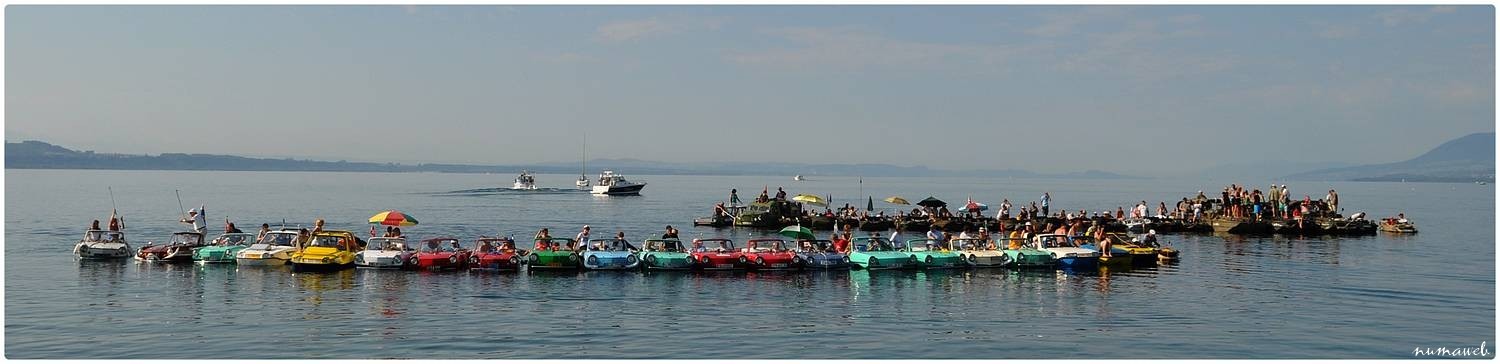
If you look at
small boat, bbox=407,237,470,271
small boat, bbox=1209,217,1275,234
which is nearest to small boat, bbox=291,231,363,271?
small boat, bbox=407,237,470,271

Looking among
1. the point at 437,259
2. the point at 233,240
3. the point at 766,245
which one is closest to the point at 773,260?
the point at 766,245

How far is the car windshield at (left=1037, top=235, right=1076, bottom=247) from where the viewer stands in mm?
43188

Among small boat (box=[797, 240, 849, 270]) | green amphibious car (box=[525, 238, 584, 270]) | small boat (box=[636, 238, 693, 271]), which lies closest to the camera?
green amphibious car (box=[525, 238, 584, 270])

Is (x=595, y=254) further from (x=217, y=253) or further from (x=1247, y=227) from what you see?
(x=1247, y=227)

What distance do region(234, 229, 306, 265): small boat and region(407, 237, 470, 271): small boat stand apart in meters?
4.47

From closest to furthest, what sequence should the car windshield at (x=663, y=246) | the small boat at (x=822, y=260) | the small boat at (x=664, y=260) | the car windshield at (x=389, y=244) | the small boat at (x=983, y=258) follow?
the small boat at (x=664, y=260) < the car windshield at (x=389, y=244) < the small boat at (x=822, y=260) < the car windshield at (x=663, y=246) < the small boat at (x=983, y=258)

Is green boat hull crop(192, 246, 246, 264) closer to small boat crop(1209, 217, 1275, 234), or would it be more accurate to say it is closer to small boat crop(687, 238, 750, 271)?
small boat crop(687, 238, 750, 271)

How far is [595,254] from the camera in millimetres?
38719

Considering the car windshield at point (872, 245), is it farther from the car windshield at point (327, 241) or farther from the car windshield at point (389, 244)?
the car windshield at point (327, 241)

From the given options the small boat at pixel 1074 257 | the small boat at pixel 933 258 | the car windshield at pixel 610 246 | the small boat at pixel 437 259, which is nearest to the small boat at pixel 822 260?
the small boat at pixel 933 258

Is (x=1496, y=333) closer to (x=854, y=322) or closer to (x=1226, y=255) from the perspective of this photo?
(x=854, y=322)

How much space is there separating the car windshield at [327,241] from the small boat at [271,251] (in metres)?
0.74

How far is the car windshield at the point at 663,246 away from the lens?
39688 mm

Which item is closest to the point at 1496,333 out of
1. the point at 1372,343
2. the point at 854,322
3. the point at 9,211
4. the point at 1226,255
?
the point at 1372,343
